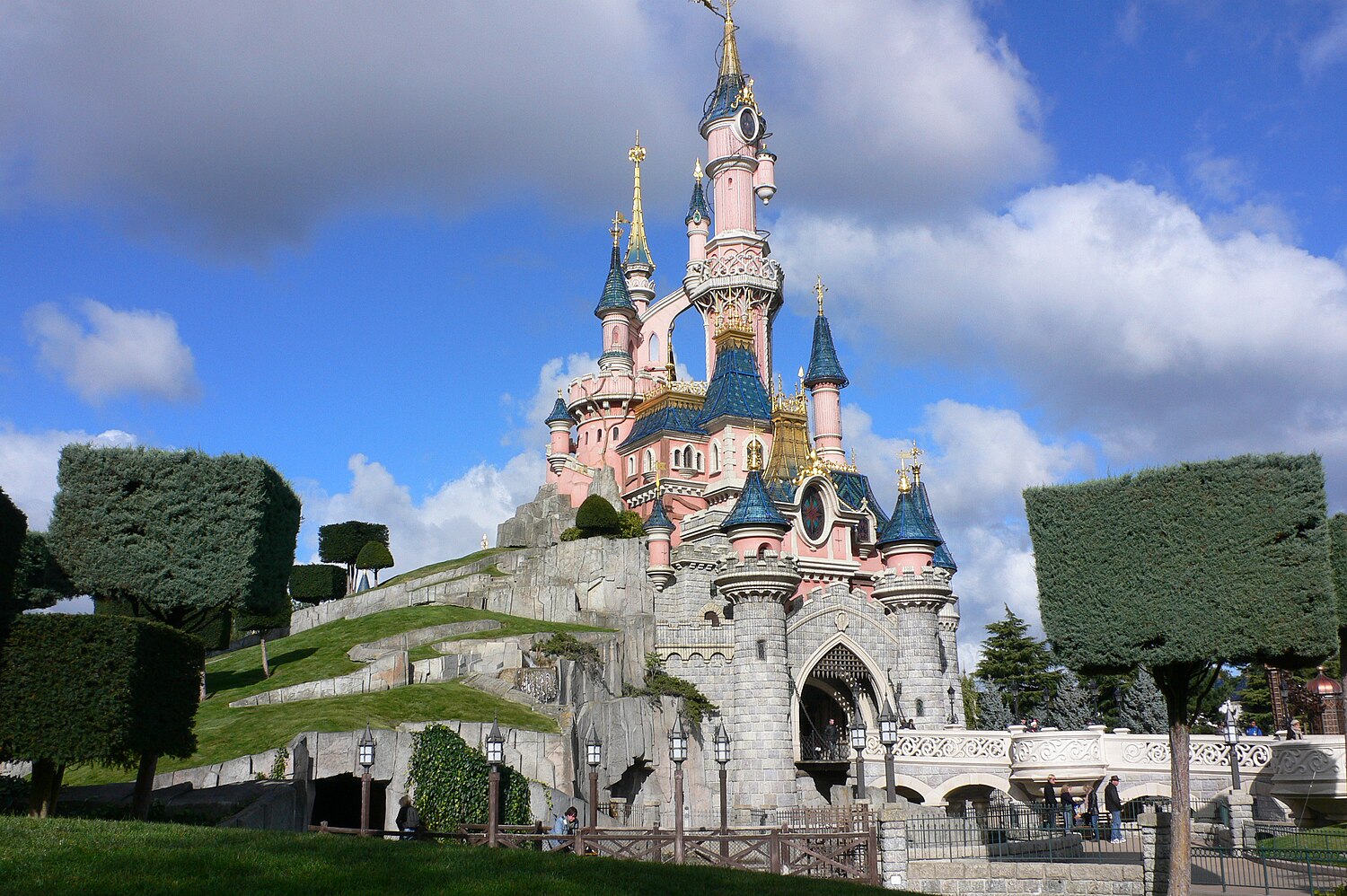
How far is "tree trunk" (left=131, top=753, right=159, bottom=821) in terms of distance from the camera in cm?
2046

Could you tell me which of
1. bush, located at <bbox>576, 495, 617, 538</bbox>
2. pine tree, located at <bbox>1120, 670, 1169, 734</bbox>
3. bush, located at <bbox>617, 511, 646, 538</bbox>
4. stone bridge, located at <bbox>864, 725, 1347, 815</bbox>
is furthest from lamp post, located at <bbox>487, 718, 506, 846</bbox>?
pine tree, located at <bbox>1120, 670, 1169, 734</bbox>

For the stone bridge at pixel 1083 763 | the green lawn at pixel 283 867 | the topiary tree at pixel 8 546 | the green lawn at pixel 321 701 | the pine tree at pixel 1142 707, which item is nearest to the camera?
the green lawn at pixel 283 867

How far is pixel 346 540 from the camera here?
63062mm

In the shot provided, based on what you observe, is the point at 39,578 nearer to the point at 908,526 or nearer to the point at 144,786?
the point at 144,786

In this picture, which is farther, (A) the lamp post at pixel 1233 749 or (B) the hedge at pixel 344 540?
(B) the hedge at pixel 344 540

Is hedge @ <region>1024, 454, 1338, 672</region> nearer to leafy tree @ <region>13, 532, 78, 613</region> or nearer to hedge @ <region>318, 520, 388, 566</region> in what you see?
leafy tree @ <region>13, 532, 78, 613</region>

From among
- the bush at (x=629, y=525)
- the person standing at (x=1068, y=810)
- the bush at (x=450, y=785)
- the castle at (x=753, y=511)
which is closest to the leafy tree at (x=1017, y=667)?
the castle at (x=753, y=511)

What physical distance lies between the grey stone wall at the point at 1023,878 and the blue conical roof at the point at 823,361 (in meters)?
36.1

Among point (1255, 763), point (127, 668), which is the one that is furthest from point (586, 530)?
point (127, 668)

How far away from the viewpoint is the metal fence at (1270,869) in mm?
19984

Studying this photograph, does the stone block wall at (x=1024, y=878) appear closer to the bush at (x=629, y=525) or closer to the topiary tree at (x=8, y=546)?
the topiary tree at (x=8, y=546)

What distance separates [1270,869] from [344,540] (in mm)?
50807

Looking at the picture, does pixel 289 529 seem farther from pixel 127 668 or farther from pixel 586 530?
pixel 586 530

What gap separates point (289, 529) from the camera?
107ft
